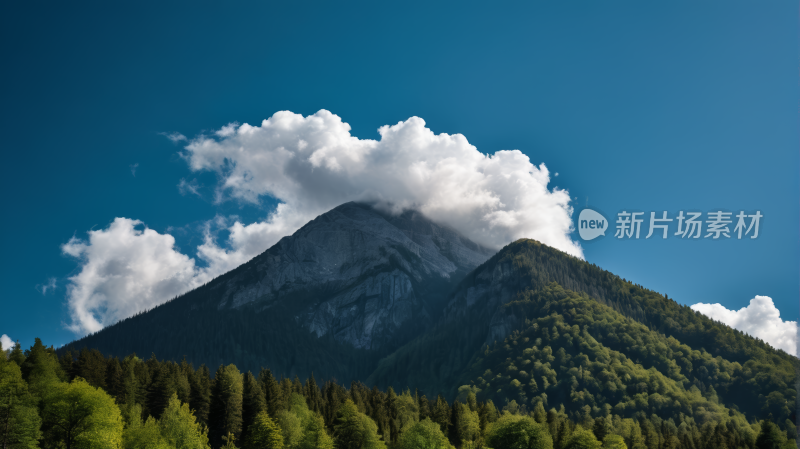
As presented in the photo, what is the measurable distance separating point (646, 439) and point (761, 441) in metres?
28.8

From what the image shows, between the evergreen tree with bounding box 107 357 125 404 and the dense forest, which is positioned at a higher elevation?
the evergreen tree with bounding box 107 357 125 404

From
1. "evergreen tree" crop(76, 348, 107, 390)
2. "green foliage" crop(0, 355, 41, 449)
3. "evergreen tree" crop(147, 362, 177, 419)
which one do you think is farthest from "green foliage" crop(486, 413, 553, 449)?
"green foliage" crop(0, 355, 41, 449)

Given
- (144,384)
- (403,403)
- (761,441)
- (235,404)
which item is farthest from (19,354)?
(761,441)

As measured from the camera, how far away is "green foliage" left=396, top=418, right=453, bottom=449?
115562mm

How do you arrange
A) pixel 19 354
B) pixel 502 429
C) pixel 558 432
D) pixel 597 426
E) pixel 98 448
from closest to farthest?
pixel 98 448 < pixel 19 354 < pixel 502 429 < pixel 558 432 < pixel 597 426

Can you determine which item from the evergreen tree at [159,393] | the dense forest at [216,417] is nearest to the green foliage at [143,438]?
the dense forest at [216,417]

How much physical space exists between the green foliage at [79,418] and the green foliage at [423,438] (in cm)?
5799

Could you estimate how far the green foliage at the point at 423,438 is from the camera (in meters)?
116

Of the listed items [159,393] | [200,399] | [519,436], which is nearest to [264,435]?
[200,399]

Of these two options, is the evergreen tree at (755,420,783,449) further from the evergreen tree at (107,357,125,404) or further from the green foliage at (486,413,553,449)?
the evergreen tree at (107,357,125,404)

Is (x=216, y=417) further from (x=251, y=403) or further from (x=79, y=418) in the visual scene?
(x=79, y=418)

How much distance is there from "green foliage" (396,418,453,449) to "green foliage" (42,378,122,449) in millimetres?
57992

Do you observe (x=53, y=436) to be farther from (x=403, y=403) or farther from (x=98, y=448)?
(x=403, y=403)

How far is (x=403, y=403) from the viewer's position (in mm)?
161250
